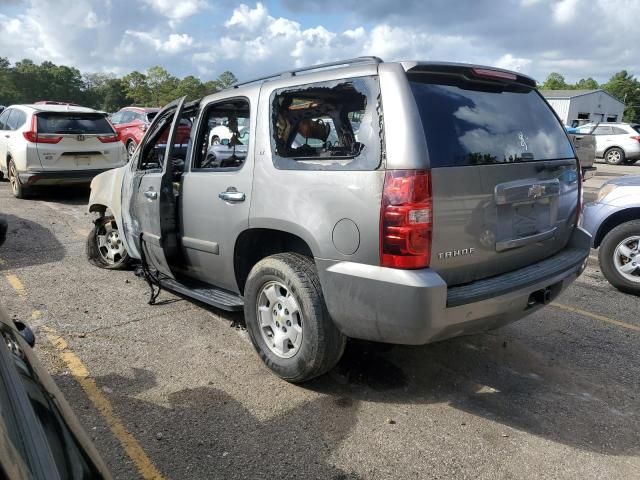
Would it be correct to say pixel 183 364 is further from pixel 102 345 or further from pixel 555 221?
pixel 555 221

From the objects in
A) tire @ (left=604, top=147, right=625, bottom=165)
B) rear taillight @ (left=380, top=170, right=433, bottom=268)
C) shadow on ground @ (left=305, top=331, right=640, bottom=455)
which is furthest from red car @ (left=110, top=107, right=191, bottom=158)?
tire @ (left=604, top=147, right=625, bottom=165)

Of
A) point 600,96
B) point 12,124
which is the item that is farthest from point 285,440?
point 600,96

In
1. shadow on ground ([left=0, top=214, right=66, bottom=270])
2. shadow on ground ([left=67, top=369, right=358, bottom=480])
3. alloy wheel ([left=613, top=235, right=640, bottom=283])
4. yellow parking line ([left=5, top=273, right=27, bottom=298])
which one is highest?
alloy wheel ([left=613, top=235, right=640, bottom=283])

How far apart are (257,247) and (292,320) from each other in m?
0.71

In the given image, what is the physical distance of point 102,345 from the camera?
3.96 m

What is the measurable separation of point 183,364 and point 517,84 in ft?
9.79

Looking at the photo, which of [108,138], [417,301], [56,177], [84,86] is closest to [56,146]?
[56,177]

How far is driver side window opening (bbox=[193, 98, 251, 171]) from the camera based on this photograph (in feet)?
12.8

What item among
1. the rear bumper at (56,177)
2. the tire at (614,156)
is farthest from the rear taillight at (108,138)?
the tire at (614,156)

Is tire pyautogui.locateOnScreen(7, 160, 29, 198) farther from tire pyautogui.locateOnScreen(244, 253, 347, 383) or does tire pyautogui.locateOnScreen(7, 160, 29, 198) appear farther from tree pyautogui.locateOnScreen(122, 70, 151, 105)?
tree pyautogui.locateOnScreen(122, 70, 151, 105)

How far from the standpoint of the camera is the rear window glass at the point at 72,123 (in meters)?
9.49

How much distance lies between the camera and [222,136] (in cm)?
430

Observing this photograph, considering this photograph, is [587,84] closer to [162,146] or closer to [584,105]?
[584,105]

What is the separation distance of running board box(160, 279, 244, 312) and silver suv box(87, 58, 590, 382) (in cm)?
2
